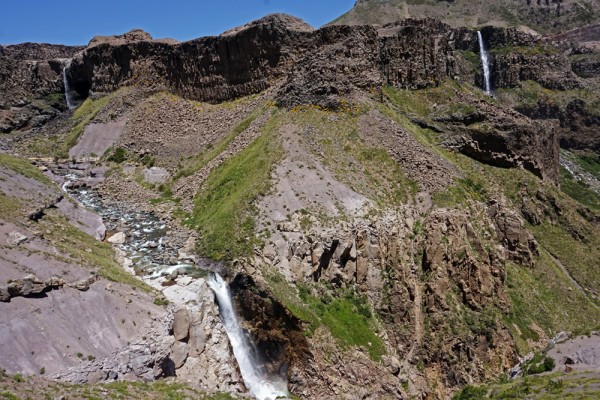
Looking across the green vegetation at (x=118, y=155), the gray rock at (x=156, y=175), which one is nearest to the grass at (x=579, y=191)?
the gray rock at (x=156, y=175)

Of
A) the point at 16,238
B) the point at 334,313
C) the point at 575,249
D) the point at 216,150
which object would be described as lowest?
the point at 575,249

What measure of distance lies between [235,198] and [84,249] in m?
11.8

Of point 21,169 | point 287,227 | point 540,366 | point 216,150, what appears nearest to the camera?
point 540,366

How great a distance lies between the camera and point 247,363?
28.1 meters

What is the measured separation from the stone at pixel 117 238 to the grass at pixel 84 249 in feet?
4.86

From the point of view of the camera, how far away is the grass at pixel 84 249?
2831cm

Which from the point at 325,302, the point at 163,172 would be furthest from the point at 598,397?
the point at 163,172

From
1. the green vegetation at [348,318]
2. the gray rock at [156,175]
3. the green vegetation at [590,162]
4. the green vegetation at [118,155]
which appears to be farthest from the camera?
the green vegetation at [590,162]

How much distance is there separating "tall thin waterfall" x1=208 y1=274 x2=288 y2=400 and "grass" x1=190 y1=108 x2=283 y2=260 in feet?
14.4

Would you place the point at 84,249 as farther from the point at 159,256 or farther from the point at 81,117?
the point at 81,117

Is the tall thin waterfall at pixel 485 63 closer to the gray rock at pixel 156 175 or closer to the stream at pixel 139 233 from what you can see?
the gray rock at pixel 156 175

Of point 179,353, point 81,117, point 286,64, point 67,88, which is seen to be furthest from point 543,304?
point 67,88

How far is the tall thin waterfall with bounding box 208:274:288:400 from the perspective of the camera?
2741 cm

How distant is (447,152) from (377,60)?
41.1 ft
